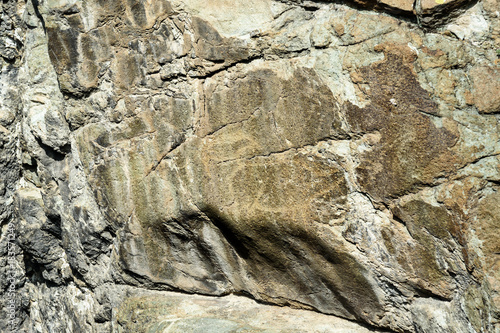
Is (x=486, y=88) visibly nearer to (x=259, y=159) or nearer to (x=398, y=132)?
(x=398, y=132)

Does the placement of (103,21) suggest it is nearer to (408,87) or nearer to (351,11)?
(351,11)

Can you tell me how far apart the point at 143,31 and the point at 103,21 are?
0.25 m

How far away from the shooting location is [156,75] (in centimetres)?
313

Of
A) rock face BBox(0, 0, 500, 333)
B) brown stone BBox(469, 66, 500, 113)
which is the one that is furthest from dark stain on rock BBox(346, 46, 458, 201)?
brown stone BBox(469, 66, 500, 113)

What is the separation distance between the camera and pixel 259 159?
9.57ft

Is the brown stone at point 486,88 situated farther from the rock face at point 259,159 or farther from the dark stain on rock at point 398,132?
the dark stain on rock at point 398,132

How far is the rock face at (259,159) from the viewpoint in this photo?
252 cm

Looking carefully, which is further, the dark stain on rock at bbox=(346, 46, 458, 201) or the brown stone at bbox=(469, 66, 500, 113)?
the dark stain on rock at bbox=(346, 46, 458, 201)

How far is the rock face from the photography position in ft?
8.27

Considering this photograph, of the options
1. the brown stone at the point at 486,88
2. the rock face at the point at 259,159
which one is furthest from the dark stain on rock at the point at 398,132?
the brown stone at the point at 486,88

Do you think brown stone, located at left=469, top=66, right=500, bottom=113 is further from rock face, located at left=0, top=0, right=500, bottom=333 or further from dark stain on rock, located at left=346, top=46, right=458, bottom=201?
dark stain on rock, located at left=346, top=46, right=458, bottom=201

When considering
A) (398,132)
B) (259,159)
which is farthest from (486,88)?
(259,159)

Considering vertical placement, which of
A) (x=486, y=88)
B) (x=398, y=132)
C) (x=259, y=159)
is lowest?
(x=259, y=159)

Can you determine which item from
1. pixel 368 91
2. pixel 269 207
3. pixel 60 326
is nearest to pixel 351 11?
pixel 368 91
